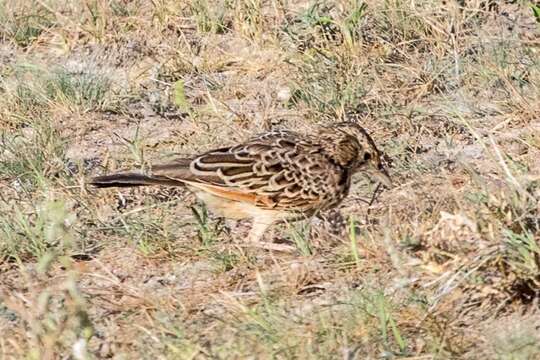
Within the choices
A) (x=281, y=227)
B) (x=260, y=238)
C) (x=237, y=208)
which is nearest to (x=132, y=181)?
(x=237, y=208)

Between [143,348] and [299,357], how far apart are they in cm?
69

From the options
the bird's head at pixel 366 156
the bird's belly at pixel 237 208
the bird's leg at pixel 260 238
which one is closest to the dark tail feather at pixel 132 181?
the bird's belly at pixel 237 208

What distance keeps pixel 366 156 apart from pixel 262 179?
633mm

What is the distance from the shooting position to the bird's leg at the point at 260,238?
6.50 m

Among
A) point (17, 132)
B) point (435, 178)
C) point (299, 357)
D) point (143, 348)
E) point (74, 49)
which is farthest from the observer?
point (74, 49)

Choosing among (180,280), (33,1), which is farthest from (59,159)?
(33,1)

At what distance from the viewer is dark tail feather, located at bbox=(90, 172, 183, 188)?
6.59 metres

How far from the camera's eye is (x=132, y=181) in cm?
657

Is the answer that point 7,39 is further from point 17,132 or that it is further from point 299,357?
point 299,357

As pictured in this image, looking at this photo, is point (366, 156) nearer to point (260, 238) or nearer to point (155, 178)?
point (260, 238)

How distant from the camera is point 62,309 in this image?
585 cm

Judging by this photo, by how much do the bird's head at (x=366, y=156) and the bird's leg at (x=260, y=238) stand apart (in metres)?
0.61

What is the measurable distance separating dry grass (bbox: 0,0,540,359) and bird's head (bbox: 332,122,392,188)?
16 centimetres

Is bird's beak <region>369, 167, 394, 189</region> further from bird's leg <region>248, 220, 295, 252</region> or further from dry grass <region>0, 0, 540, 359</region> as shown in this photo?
bird's leg <region>248, 220, 295, 252</region>
